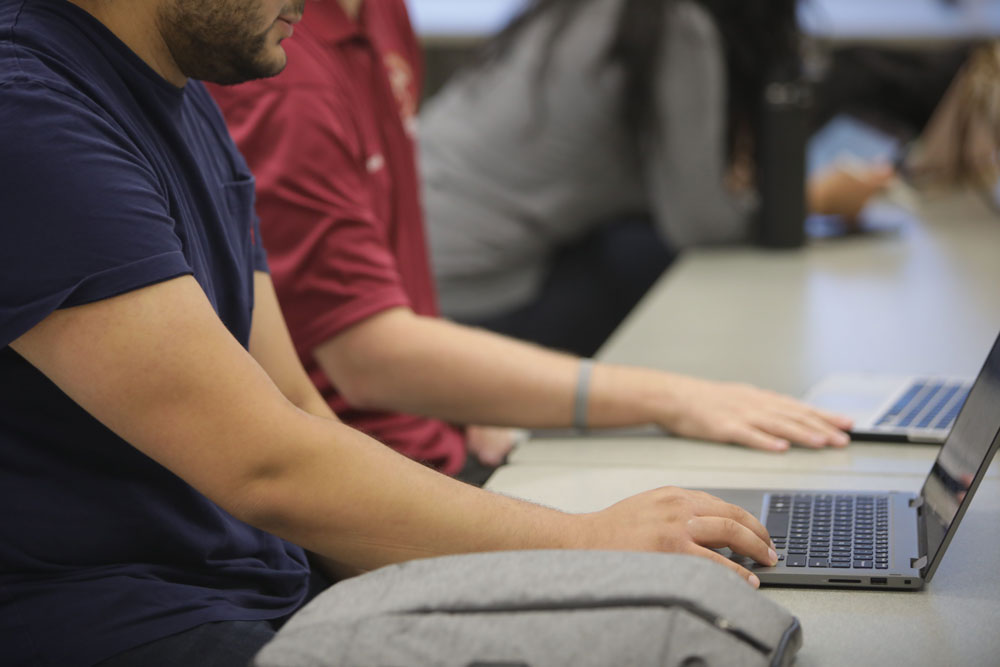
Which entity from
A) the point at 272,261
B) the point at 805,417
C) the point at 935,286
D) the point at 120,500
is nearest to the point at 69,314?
the point at 120,500

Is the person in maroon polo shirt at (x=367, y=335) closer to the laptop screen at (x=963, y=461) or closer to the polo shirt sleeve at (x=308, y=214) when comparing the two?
the polo shirt sleeve at (x=308, y=214)

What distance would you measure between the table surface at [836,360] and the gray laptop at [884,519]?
2 cm

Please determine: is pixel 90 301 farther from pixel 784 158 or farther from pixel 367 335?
pixel 784 158

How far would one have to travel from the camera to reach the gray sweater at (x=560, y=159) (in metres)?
2.11

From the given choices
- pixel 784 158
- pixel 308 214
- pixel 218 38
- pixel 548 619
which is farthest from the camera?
pixel 784 158

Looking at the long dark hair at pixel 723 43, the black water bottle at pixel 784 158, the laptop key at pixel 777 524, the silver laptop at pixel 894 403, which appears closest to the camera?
the laptop key at pixel 777 524

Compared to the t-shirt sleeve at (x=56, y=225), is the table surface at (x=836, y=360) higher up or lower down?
lower down

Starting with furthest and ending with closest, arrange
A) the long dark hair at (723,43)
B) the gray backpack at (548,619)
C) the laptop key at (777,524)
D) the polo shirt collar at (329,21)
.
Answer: the long dark hair at (723,43)
the polo shirt collar at (329,21)
the laptop key at (777,524)
the gray backpack at (548,619)

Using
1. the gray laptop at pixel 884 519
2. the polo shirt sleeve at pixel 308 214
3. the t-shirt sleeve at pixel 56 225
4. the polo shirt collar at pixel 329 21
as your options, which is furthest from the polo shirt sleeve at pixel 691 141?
the t-shirt sleeve at pixel 56 225

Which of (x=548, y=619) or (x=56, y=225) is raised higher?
(x=56, y=225)

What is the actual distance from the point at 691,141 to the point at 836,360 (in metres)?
0.70

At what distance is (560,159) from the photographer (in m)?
2.28

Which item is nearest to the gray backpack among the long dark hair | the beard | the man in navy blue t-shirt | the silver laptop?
the man in navy blue t-shirt

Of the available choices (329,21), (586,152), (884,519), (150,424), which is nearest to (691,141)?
(586,152)
